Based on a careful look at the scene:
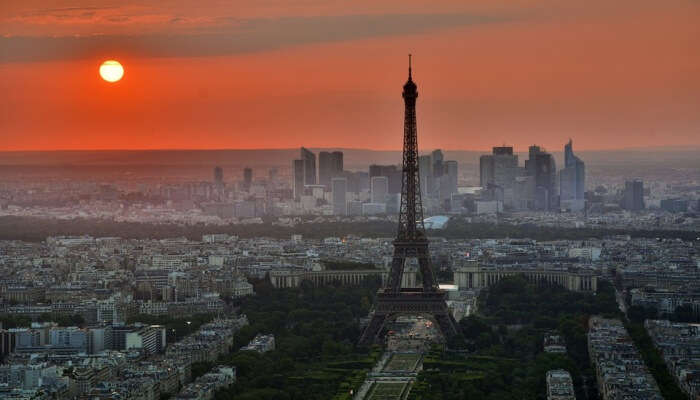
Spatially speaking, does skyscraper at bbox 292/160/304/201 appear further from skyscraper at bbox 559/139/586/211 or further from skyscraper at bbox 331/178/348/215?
skyscraper at bbox 559/139/586/211

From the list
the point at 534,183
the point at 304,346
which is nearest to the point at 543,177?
the point at 534,183

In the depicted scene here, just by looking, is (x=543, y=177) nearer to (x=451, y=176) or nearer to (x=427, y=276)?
(x=451, y=176)

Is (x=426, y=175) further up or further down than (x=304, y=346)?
further up

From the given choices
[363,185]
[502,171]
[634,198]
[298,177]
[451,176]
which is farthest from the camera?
[298,177]

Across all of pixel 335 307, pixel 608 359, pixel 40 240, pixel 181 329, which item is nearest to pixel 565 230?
pixel 40 240

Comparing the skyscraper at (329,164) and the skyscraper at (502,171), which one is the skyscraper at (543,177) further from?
the skyscraper at (329,164)

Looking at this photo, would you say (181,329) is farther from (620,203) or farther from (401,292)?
(620,203)
